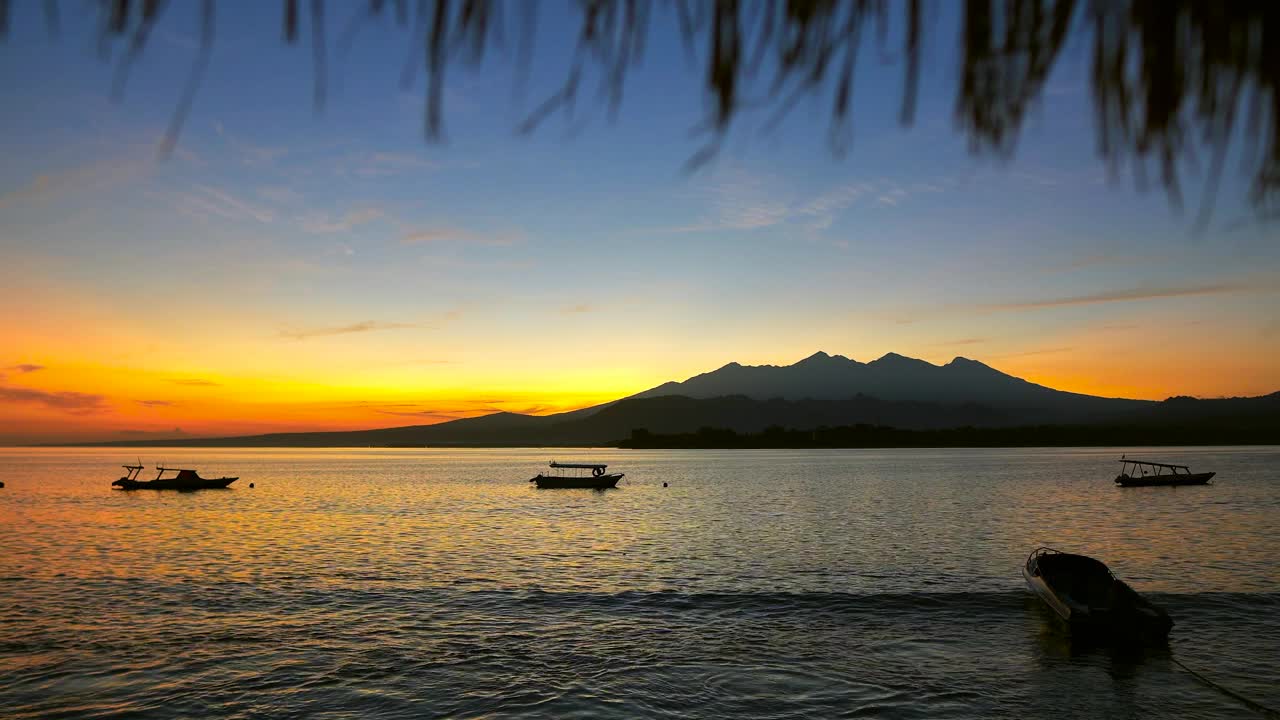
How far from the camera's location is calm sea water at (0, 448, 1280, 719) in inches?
982

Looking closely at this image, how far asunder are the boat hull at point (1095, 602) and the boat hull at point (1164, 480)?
101 m

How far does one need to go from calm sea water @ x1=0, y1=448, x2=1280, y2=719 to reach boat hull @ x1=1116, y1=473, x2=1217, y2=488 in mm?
49457

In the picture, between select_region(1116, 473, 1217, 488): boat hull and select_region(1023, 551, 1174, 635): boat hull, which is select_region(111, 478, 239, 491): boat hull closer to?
select_region(1023, 551, 1174, 635): boat hull

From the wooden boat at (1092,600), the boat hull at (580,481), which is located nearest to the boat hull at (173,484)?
the boat hull at (580,481)

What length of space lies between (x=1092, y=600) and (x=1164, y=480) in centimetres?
11927

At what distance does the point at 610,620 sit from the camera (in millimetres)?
35469

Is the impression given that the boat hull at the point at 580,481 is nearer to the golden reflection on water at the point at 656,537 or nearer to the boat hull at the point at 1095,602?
the golden reflection on water at the point at 656,537

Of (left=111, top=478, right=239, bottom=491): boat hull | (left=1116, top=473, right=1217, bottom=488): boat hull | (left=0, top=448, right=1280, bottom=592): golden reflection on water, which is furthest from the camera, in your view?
(left=1116, top=473, right=1217, bottom=488): boat hull

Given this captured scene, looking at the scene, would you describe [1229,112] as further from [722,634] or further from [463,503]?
[463,503]

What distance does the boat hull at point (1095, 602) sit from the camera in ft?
97.0

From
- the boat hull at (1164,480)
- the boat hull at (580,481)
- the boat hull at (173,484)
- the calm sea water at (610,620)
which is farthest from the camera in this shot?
the boat hull at (1164,480)

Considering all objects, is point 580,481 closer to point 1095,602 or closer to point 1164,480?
point 1095,602

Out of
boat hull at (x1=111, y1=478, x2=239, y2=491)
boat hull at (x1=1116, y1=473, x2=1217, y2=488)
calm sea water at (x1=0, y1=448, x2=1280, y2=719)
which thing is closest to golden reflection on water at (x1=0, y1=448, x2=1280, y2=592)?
calm sea water at (x1=0, y1=448, x2=1280, y2=719)

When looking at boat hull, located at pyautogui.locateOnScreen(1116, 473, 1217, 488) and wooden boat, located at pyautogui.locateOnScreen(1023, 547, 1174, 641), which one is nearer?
wooden boat, located at pyautogui.locateOnScreen(1023, 547, 1174, 641)
